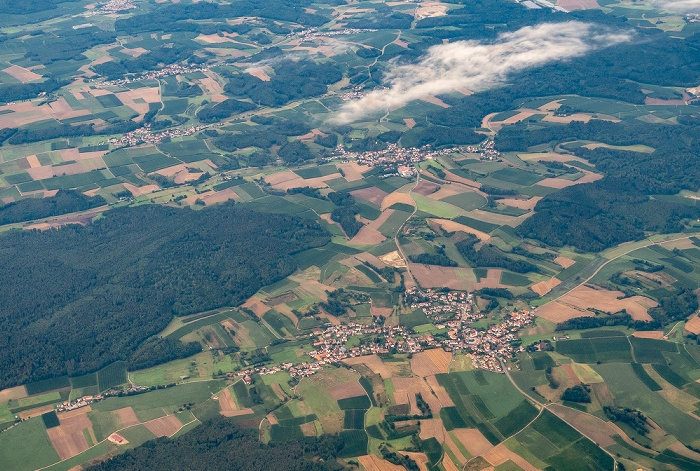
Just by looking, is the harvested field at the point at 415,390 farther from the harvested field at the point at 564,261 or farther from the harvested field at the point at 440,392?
the harvested field at the point at 564,261

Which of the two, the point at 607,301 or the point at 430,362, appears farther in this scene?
the point at 607,301

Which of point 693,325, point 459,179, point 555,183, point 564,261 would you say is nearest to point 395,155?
point 459,179

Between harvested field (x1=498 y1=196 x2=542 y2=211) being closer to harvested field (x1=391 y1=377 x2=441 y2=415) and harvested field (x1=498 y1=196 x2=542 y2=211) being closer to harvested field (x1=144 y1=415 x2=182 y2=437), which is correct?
harvested field (x1=391 y1=377 x2=441 y2=415)

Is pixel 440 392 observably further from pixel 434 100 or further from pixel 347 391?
pixel 434 100

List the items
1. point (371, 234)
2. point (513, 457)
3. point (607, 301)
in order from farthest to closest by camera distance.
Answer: point (371, 234) < point (607, 301) < point (513, 457)

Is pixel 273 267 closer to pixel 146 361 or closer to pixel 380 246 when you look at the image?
pixel 380 246

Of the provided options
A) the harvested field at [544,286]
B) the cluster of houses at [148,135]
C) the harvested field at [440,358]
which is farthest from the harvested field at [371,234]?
the cluster of houses at [148,135]
